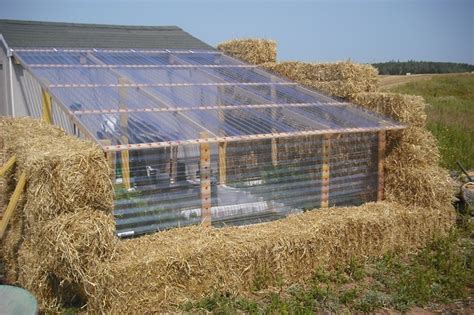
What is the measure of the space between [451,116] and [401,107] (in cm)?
1259

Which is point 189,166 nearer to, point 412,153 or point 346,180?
point 346,180

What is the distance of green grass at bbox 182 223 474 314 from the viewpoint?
555 cm

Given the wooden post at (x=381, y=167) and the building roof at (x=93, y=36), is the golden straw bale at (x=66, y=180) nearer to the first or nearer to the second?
the wooden post at (x=381, y=167)

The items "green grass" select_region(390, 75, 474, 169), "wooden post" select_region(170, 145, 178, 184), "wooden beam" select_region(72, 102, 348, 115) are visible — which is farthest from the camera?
"green grass" select_region(390, 75, 474, 169)

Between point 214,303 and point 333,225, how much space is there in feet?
6.65

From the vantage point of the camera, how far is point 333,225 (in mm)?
6617

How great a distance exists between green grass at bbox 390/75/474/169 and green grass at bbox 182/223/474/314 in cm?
350

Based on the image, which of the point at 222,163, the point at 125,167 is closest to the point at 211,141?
the point at 222,163

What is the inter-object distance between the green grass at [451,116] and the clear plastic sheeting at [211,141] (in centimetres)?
242

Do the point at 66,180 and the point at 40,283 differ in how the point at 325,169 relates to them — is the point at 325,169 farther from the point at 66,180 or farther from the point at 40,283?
the point at 40,283

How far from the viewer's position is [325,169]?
24.7 feet

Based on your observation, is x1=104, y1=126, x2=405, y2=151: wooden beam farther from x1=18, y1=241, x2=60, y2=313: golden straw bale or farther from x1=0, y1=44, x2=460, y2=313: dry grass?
x1=18, y1=241, x2=60, y2=313: golden straw bale

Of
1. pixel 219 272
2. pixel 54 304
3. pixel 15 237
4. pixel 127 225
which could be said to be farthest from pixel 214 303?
pixel 15 237

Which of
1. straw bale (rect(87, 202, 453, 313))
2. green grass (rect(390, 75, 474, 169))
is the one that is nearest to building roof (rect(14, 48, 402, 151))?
straw bale (rect(87, 202, 453, 313))
